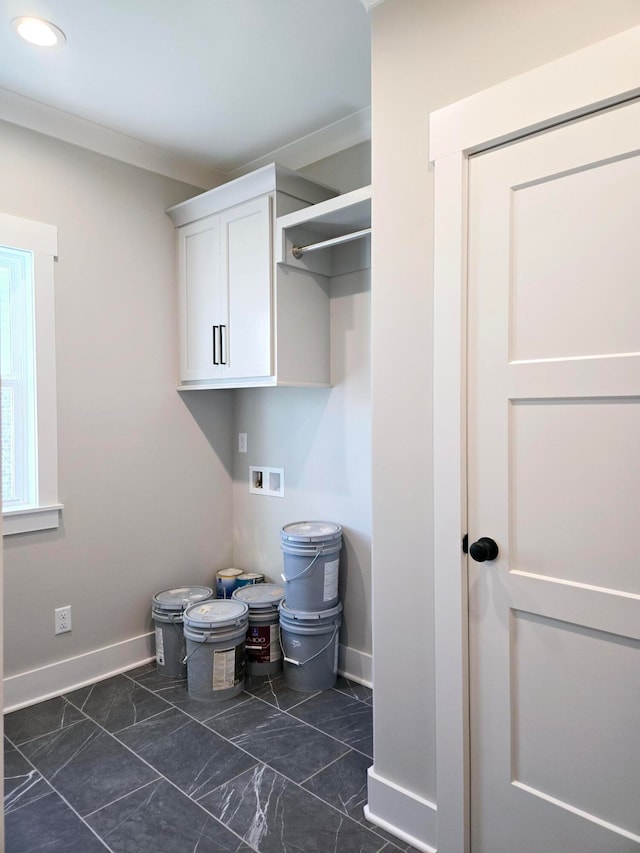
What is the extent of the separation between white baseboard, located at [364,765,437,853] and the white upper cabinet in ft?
5.39

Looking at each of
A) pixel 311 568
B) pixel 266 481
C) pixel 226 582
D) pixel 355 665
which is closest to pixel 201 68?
pixel 266 481

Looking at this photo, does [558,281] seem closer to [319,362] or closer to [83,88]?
[319,362]

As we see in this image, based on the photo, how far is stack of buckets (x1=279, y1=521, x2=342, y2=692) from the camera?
2600 millimetres

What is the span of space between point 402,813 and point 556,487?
1150 mm

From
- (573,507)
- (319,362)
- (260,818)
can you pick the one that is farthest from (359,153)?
(260,818)

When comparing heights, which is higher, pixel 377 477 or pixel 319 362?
pixel 319 362

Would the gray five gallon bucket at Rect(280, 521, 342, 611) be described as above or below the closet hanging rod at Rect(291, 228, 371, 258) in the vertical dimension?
below

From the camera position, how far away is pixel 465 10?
152 centimetres

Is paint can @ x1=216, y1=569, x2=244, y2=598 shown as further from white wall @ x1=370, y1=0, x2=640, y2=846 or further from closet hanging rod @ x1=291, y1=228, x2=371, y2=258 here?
closet hanging rod @ x1=291, y1=228, x2=371, y2=258

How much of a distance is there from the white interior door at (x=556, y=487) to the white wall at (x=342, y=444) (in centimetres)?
119

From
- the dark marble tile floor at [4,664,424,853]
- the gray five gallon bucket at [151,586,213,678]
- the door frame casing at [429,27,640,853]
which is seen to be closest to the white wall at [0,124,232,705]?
the gray five gallon bucket at [151,586,213,678]

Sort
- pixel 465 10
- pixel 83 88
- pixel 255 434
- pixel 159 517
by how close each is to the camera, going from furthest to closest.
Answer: pixel 255 434 < pixel 159 517 < pixel 83 88 < pixel 465 10

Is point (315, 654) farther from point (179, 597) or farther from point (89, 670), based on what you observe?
point (89, 670)

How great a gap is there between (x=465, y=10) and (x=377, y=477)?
1350 mm
